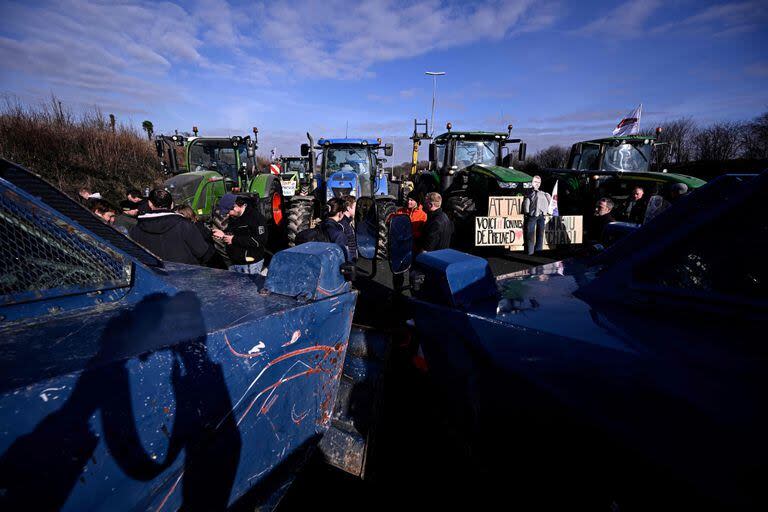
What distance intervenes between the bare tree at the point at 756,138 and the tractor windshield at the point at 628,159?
18015mm

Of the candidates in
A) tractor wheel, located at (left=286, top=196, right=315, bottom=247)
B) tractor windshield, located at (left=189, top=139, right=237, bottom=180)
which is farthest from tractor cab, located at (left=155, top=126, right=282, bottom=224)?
tractor wheel, located at (left=286, top=196, right=315, bottom=247)

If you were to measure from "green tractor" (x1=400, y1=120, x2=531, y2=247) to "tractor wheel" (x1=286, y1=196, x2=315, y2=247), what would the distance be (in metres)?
3.66

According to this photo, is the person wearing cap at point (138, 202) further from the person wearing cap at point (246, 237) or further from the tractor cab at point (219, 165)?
the person wearing cap at point (246, 237)

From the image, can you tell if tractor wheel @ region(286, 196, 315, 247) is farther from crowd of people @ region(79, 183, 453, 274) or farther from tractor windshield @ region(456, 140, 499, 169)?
tractor windshield @ region(456, 140, 499, 169)

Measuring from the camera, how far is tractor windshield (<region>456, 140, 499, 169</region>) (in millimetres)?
10242

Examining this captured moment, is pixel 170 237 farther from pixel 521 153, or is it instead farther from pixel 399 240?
pixel 521 153

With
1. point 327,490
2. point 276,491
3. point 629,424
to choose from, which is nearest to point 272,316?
point 276,491

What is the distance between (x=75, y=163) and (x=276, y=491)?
48.6 ft

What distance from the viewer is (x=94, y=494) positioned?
0.89 meters

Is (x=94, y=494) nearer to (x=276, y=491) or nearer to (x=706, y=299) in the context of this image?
(x=276, y=491)

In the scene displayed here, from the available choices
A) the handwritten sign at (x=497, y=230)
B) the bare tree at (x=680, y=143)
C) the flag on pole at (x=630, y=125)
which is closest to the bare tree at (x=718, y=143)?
the bare tree at (x=680, y=143)

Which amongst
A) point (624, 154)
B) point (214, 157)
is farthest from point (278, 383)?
point (624, 154)

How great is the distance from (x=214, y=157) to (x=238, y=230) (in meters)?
6.54

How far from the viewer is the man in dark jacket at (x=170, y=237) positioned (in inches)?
129
